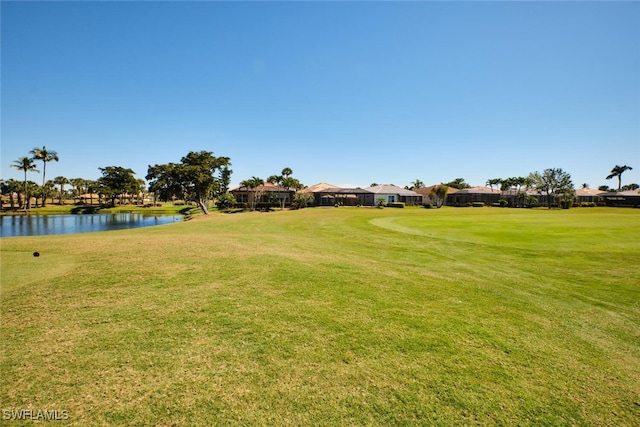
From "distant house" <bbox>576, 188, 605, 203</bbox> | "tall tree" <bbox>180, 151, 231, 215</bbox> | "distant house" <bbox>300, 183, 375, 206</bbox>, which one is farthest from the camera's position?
"distant house" <bbox>576, 188, 605, 203</bbox>

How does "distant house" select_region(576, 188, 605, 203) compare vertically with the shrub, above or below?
above

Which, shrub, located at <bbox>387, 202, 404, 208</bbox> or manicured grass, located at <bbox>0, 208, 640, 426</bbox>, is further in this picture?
shrub, located at <bbox>387, 202, 404, 208</bbox>

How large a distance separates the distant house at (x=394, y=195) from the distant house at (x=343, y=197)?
7.12ft

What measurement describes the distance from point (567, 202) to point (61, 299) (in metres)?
92.4

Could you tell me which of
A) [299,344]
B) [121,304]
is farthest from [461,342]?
[121,304]

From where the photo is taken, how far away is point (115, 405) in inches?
143

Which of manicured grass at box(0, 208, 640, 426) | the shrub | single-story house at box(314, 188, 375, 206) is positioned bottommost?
manicured grass at box(0, 208, 640, 426)

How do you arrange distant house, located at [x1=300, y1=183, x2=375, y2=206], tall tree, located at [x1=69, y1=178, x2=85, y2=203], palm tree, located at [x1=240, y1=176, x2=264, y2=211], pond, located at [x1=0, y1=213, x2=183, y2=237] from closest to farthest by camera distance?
pond, located at [x1=0, y1=213, x2=183, y2=237]
palm tree, located at [x1=240, y1=176, x2=264, y2=211]
distant house, located at [x1=300, y1=183, x2=375, y2=206]
tall tree, located at [x1=69, y1=178, x2=85, y2=203]

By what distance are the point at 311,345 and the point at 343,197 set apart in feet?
236

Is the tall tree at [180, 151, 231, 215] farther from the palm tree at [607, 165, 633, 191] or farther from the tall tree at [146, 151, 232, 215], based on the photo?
the palm tree at [607, 165, 633, 191]

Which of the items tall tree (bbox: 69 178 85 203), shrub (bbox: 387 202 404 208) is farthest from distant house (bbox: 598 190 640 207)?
tall tree (bbox: 69 178 85 203)

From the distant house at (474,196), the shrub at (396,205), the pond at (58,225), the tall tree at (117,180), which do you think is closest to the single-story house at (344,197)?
the shrub at (396,205)

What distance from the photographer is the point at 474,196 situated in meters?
86.1

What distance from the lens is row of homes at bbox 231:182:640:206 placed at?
237 ft
